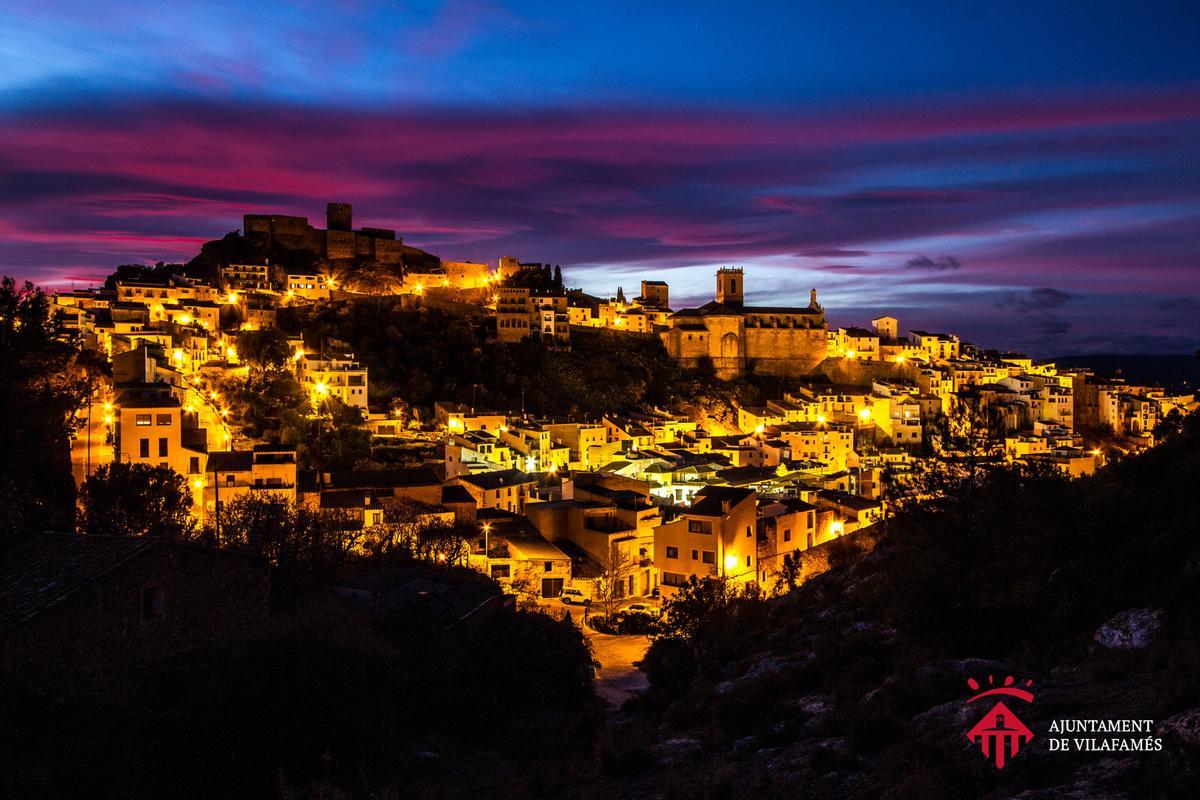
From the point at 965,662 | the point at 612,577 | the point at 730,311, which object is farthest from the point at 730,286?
the point at 965,662

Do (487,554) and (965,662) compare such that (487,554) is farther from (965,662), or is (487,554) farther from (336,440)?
(965,662)

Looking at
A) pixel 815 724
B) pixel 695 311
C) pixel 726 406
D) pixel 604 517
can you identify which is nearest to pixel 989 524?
pixel 815 724

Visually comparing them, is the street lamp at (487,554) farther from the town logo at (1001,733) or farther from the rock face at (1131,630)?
the town logo at (1001,733)

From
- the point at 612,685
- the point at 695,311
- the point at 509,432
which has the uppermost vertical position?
the point at 695,311

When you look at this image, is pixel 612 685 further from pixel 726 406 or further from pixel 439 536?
pixel 726 406

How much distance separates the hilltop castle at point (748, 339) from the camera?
73.4 metres

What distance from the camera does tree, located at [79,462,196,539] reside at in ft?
54.0

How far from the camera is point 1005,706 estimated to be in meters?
5.38

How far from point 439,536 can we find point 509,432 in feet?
65.1

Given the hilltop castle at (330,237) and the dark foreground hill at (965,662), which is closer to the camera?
the dark foreground hill at (965,662)

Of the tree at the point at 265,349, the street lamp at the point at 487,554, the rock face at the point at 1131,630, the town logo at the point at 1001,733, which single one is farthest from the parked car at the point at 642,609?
the tree at the point at 265,349

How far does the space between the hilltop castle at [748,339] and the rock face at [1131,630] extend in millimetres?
65328

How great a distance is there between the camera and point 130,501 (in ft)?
63.0

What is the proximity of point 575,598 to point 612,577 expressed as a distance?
1.58 meters
